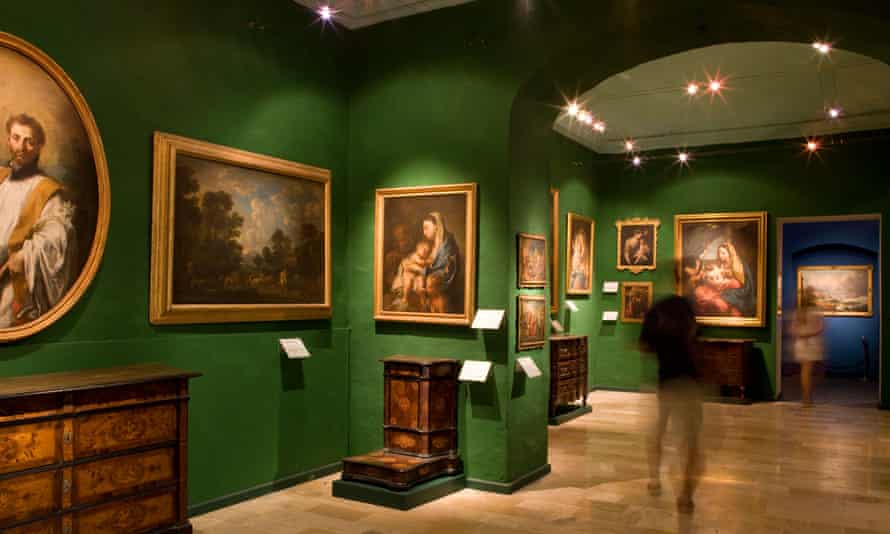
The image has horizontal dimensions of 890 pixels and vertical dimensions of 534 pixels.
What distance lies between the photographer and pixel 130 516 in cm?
531

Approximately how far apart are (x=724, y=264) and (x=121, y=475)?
1257cm

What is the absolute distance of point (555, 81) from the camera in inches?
314

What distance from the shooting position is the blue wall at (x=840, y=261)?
746 inches

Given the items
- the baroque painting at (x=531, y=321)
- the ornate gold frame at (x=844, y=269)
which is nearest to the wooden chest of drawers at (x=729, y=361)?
the baroque painting at (x=531, y=321)

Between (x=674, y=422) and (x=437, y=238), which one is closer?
(x=674, y=422)

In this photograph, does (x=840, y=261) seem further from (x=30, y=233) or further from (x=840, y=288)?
(x=30, y=233)

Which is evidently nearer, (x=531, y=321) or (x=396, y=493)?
(x=396, y=493)

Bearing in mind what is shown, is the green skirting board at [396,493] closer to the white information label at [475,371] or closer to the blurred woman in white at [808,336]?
the white information label at [475,371]

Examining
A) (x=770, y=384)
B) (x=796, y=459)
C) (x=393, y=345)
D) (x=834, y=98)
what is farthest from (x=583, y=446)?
(x=834, y=98)

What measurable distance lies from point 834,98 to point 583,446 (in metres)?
7.25

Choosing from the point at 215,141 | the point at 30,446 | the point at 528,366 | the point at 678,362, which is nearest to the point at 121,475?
the point at 30,446

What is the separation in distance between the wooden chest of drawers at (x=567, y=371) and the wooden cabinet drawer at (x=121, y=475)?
7367 mm

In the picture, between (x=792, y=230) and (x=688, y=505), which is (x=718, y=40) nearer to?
(x=688, y=505)

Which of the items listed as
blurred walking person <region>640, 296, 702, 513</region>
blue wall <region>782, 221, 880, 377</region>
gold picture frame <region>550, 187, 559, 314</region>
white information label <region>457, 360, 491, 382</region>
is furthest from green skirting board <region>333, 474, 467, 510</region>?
blue wall <region>782, 221, 880, 377</region>
